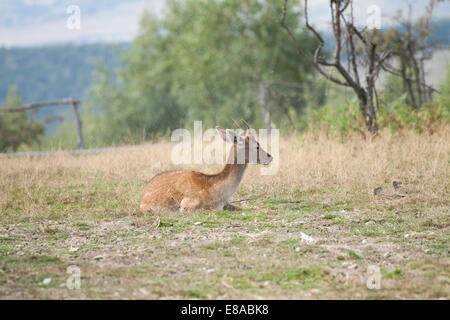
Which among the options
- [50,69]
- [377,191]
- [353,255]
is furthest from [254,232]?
[50,69]

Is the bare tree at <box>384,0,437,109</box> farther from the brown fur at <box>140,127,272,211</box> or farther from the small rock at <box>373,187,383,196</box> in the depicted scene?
the brown fur at <box>140,127,272,211</box>

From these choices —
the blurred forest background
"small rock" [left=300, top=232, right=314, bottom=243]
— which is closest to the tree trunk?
the blurred forest background

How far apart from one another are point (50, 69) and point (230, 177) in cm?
13281

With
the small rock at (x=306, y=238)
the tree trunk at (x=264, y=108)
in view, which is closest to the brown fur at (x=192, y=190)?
the small rock at (x=306, y=238)

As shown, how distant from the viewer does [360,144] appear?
1304 centimetres

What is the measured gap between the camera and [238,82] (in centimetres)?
3203

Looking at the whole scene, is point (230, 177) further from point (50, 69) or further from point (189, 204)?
point (50, 69)

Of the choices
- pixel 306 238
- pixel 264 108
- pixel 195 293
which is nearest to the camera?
pixel 195 293

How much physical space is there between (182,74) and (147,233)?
29251 mm

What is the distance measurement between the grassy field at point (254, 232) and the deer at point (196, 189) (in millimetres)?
224

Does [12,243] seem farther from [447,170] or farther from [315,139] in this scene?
[315,139]

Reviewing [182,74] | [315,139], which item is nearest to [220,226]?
[315,139]

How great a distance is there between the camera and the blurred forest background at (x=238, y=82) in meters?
16.2

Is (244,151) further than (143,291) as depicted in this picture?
Yes
